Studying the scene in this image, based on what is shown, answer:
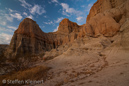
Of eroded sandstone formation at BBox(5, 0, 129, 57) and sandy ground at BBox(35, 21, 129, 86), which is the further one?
eroded sandstone formation at BBox(5, 0, 129, 57)

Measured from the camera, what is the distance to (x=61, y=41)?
48469mm

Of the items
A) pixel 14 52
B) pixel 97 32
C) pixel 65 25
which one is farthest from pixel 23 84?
pixel 65 25

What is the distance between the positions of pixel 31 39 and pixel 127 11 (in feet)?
138

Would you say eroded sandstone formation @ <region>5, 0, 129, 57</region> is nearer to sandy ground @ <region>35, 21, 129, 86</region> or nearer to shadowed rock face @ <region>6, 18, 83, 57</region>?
shadowed rock face @ <region>6, 18, 83, 57</region>

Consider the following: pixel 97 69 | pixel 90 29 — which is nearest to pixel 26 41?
pixel 90 29

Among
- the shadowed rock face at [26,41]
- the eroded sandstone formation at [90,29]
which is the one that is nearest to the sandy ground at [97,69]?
the eroded sandstone formation at [90,29]

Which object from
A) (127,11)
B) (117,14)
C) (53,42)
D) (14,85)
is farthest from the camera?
(53,42)

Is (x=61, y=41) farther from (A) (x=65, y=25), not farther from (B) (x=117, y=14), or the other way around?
(B) (x=117, y=14)

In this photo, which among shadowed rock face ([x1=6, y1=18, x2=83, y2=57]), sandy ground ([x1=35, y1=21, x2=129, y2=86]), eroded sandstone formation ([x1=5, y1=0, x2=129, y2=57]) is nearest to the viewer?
sandy ground ([x1=35, y1=21, x2=129, y2=86])

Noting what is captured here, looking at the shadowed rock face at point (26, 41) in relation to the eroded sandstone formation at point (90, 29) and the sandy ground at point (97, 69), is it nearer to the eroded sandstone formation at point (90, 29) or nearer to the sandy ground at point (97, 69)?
the eroded sandstone formation at point (90, 29)

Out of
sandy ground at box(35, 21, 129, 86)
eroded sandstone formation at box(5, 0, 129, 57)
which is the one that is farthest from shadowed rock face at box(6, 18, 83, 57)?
sandy ground at box(35, 21, 129, 86)

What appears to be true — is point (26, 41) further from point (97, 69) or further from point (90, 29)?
point (97, 69)

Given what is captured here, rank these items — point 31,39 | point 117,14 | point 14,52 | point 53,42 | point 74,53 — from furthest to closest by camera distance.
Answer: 1. point 53,42
2. point 31,39
3. point 14,52
4. point 117,14
5. point 74,53

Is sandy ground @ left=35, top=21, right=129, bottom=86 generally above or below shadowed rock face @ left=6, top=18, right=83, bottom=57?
below
